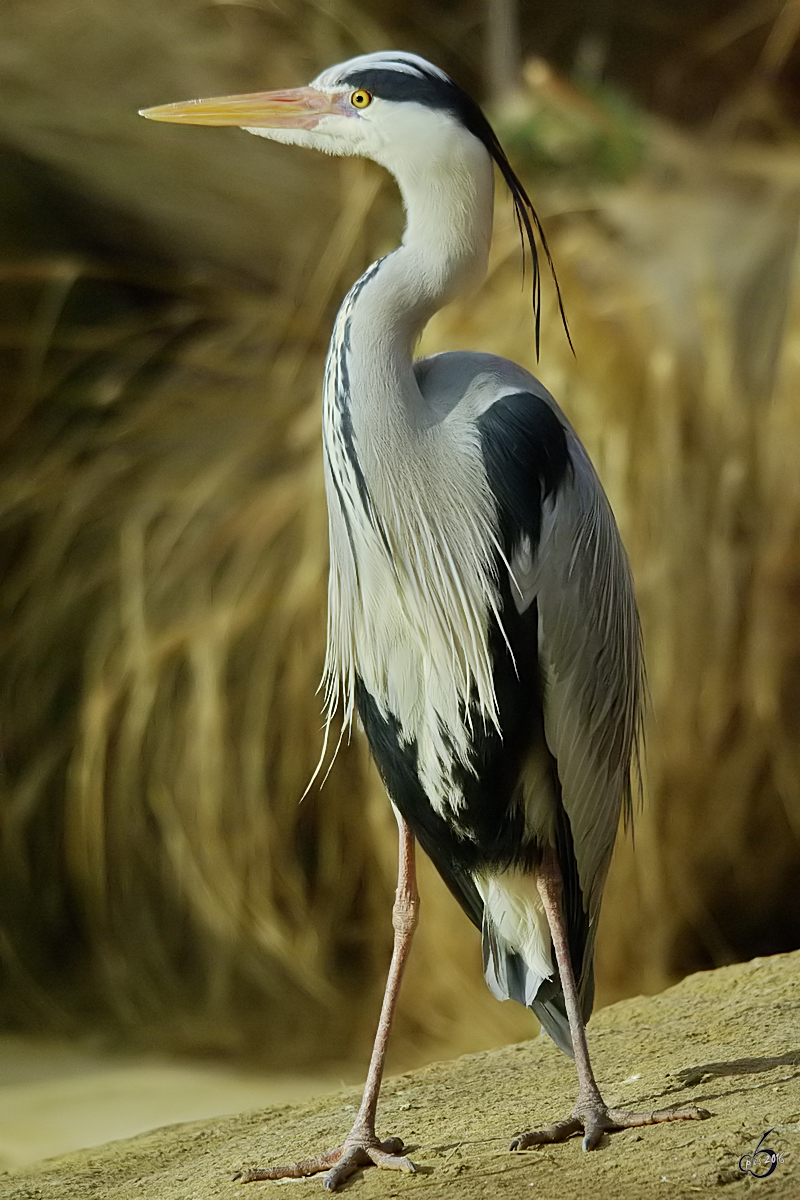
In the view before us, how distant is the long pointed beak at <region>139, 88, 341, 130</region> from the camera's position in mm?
1893

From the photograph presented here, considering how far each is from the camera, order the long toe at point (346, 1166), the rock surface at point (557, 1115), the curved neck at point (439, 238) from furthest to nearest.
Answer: the curved neck at point (439, 238)
the long toe at point (346, 1166)
the rock surface at point (557, 1115)

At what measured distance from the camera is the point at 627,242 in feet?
12.4

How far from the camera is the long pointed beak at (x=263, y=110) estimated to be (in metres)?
1.89

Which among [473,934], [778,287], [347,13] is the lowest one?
[473,934]

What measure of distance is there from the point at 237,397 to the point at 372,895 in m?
1.50

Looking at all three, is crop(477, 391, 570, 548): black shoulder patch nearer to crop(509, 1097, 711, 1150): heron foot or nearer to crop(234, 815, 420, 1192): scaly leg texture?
crop(234, 815, 420, 1192): scaly leg texture

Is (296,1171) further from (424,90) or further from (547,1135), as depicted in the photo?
(424,90)

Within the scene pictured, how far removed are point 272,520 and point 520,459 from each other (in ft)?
6.79

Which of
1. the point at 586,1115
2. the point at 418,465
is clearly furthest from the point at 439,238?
the point at 586,1115

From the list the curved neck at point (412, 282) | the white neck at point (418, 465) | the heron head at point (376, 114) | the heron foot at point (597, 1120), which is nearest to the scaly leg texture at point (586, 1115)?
the heron foot at point (597, 1120)

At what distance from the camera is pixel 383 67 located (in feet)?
6.07

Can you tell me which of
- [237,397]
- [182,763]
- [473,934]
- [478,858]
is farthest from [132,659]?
[478,858]

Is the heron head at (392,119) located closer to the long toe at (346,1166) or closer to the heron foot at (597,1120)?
the heron foot at (597,1120)

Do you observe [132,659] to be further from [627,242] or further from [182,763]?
[627,242]
